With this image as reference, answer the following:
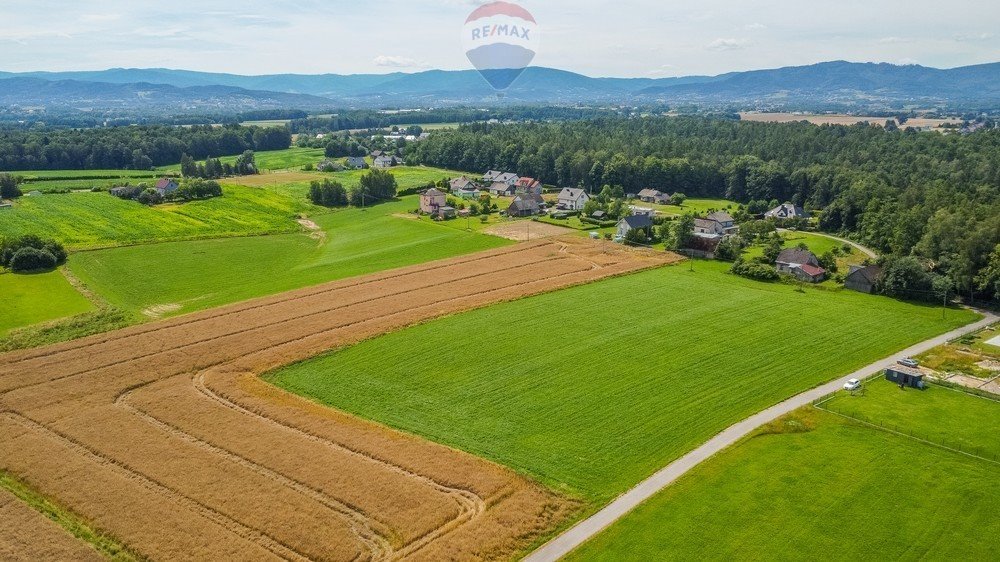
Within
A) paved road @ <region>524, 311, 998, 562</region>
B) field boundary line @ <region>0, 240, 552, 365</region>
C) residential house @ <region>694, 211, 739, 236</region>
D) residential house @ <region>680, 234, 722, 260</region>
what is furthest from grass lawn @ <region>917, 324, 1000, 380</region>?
field boundary line @ <region>0, 240, 552, 365</region>

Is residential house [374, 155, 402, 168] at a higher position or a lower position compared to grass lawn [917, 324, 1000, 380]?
higher

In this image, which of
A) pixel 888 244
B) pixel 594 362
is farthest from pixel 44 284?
pixel 888 244

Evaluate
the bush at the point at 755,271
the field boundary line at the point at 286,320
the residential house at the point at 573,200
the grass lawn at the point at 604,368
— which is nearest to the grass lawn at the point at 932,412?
the grass lawn at the point at 604,368

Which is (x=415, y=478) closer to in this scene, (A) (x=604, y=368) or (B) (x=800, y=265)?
(A) (x=604, y=368)

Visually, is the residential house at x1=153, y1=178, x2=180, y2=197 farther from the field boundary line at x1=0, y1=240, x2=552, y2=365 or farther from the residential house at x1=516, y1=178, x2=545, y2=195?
the field boundary line at x1=0, y1=240, x2=552, y2=365

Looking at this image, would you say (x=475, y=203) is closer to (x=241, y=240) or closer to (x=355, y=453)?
(x=241, y=240)

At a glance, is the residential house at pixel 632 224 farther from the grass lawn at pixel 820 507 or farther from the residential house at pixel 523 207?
the grass lawn at pixel 820 507
